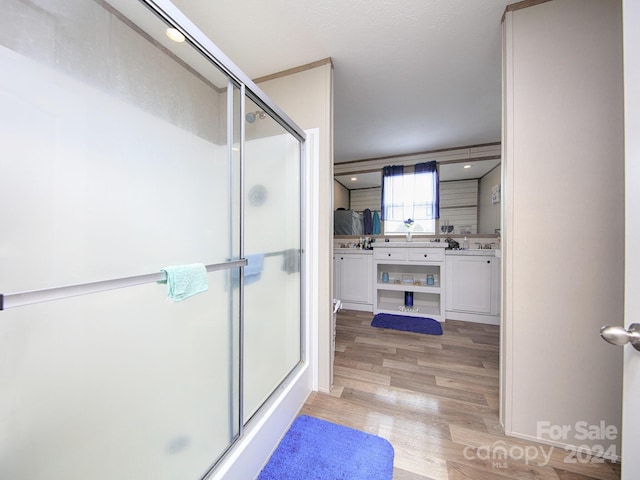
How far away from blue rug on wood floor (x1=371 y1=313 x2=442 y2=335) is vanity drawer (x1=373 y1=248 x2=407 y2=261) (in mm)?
778

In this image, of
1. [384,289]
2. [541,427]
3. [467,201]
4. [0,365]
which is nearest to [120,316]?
[0,365]

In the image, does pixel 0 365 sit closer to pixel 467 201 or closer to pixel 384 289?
pixel 384 289

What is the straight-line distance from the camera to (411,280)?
3.37m

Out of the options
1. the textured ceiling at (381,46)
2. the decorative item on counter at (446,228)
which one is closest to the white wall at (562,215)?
the textured ceiling at (381,46)

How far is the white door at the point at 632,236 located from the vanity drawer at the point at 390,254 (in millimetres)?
2624

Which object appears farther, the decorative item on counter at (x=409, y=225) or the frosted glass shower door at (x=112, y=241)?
the decorative item on counter at (x=409, y=225)

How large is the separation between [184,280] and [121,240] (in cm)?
32

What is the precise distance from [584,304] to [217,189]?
6.05 feet

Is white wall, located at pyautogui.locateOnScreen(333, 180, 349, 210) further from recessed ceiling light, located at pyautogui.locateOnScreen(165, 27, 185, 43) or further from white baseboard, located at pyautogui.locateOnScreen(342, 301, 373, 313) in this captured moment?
recessed ceiling light, located at pyautogui.locateOnScreen(165, 27, 185, 43)

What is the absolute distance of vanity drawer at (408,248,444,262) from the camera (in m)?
2.98

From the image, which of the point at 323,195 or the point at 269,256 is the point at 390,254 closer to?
the point at 323,195

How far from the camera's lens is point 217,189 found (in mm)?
1050

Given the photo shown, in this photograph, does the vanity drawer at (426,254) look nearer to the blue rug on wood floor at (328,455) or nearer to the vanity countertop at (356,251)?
the vanity countertop at (356,251)

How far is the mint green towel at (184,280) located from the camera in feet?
2.53
